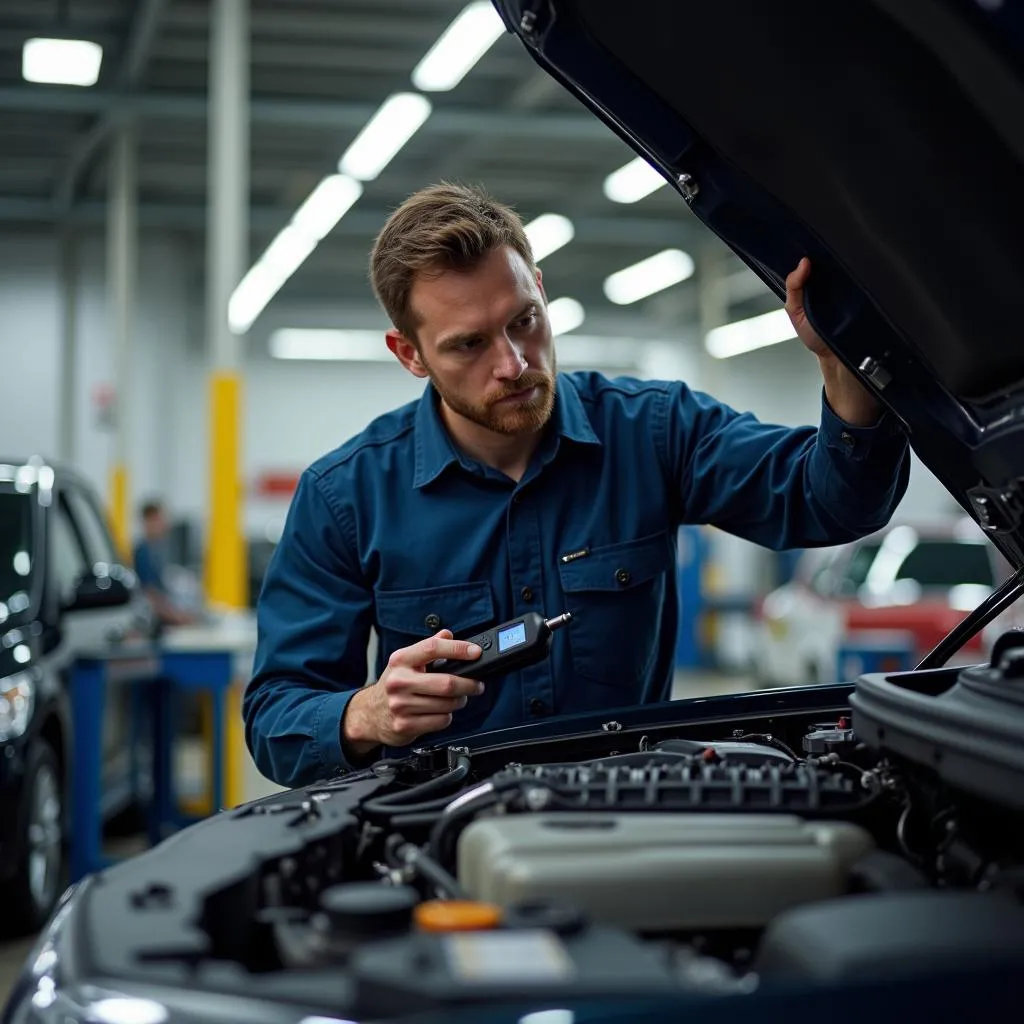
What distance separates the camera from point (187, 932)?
3.88 ft

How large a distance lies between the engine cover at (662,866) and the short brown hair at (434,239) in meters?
1.06

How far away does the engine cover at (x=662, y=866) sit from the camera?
4.18 feet

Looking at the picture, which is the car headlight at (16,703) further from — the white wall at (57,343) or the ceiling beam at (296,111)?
the white wall at (57,343)

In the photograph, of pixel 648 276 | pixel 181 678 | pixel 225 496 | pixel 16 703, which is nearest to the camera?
pixel 16 703

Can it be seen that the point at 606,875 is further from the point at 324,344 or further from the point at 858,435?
the point at 324,344

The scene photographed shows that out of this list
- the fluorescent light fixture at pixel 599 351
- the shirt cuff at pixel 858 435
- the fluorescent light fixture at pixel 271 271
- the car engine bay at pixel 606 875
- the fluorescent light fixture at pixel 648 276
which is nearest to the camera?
the car engine bay at pixel 606 875

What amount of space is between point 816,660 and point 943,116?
25.2 ft

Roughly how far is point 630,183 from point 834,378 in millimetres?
11675

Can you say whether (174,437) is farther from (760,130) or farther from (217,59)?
(760,130)

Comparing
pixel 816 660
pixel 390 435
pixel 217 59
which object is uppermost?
pixel 217 59

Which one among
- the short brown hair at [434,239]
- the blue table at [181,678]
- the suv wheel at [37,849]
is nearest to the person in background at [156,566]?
the blue table at [181,678]

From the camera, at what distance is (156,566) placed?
9820 millimetres

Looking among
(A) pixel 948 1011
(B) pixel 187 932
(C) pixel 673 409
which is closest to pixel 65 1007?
(B) pixel 187 932

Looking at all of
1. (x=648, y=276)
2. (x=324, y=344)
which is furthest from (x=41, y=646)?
(x=324, y=344)
